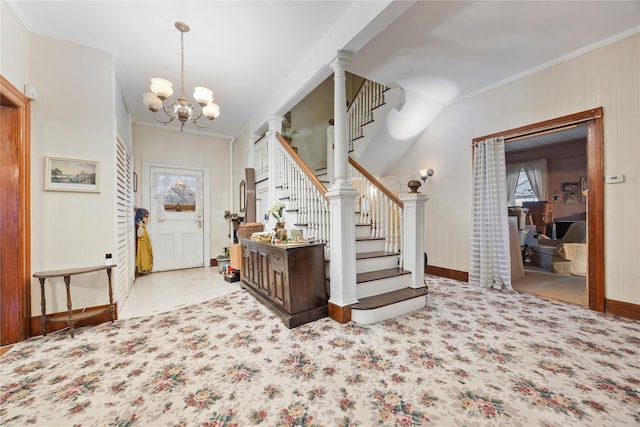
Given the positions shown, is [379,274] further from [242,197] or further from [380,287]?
[242,197]

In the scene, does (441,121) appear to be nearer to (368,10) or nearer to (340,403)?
(368,10)

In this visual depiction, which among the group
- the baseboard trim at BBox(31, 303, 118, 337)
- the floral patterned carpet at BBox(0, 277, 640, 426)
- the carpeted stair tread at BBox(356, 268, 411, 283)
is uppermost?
the carpeted stair tread at BBox(356, 268, 411, 283)

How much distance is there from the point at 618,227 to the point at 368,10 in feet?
11.2

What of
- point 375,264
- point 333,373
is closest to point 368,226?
point 375,264

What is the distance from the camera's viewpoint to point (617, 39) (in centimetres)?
271

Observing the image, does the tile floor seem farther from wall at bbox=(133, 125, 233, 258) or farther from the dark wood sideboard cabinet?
the dark wood sideboard cabinet

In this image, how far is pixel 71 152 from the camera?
8.67 ft

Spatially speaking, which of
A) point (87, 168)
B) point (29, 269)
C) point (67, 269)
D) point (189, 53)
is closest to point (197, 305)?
point (67, 269)

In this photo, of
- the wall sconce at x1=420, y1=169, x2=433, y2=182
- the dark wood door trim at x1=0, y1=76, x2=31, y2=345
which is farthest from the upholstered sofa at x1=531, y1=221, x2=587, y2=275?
the dark wood door trim at x1=0, y1=76, x2=31, y2=345

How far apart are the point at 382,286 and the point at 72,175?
351 centimetres

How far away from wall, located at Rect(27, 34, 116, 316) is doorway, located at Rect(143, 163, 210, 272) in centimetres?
245

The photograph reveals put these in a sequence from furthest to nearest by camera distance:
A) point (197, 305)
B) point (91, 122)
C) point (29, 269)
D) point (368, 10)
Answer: point (197, 305), point (91, 122), point (29, 269), point (368, 10)

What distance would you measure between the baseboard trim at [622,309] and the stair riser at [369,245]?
2462 mm

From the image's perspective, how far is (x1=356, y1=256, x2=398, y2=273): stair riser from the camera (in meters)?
3.12
